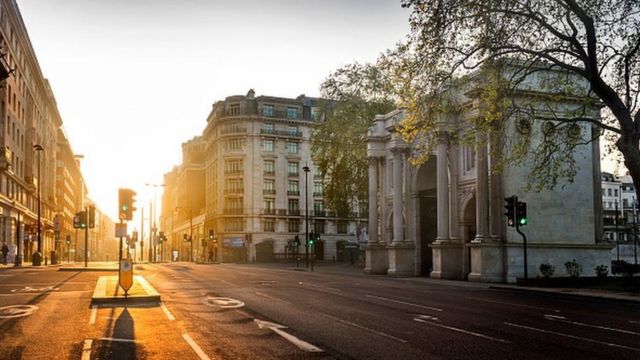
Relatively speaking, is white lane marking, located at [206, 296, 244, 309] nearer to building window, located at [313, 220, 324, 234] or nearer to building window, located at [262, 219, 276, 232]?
building window, located at [262, 219, 276, 232]

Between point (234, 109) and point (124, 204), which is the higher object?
point (234, 109)

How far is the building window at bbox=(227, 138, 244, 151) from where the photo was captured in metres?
95.9

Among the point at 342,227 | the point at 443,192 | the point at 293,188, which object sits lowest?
the point at 342,227

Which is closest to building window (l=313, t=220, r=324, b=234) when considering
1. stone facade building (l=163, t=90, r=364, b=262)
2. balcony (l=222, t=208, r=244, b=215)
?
stone facade building (l=163, t=90, r=364, b=262)

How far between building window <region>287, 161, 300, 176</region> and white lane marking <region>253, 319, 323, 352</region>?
83689 mm

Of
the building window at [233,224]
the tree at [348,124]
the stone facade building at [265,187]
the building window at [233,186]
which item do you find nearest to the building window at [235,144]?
the stone facade building at [265,187]

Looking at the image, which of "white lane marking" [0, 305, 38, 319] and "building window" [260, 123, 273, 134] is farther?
"building window" [260, 123, 273, 134]

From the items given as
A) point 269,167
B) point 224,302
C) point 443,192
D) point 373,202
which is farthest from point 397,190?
point 269,167

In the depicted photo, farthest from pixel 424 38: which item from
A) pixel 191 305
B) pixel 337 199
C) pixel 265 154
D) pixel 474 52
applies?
pixel 265 154

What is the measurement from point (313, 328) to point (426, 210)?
32921mm

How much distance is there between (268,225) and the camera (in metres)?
94.8

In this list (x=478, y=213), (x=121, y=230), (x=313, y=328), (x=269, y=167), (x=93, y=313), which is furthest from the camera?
(x=269, y=167)

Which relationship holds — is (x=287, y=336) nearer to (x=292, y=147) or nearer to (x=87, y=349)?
(x=87, y=349)

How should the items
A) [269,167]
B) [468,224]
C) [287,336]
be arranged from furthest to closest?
[269,167], [468,224], [287,336]
